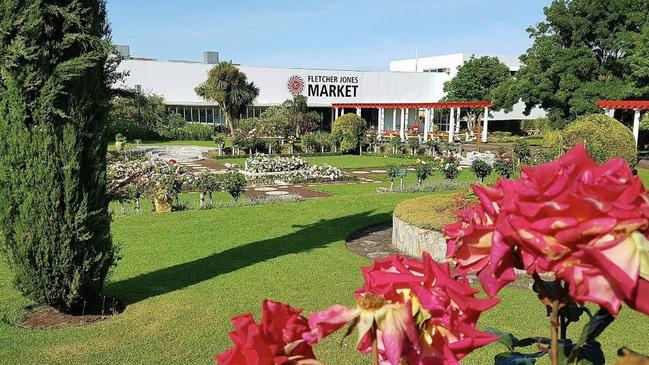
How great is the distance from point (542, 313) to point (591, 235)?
556 centimetres

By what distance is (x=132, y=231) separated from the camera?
10.1 metres

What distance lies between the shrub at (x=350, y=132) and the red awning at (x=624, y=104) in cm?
1140

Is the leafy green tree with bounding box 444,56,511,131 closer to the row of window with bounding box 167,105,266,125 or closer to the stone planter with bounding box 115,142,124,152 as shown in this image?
the row of window with bounding box 167,105,266,125

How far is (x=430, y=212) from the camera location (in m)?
8.86

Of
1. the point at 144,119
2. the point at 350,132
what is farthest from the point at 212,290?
the point at 144,119

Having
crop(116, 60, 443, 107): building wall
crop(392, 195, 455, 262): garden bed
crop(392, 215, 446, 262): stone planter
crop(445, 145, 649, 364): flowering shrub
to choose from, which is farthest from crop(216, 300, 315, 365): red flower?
crop(116, 60, 443, 107): building wall

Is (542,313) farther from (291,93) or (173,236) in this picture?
(291,93)

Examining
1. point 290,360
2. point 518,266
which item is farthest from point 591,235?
point 290,360

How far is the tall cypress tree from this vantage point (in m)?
5.16

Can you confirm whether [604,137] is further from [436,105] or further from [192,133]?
[192,133]

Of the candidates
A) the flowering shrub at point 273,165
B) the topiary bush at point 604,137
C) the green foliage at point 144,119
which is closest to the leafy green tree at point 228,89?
the green foliage at point 144,119

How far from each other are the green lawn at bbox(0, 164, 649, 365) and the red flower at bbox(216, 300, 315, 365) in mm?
3924

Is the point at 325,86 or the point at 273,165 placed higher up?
the point at 325,86

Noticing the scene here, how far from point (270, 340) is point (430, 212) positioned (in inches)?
321
